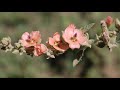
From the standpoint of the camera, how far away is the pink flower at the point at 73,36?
4.74 ft

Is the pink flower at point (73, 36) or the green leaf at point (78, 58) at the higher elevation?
the pink flower at point (73, 36)

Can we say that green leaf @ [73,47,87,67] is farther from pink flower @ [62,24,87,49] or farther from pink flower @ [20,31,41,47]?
pink flower @ [20,31,41,47]

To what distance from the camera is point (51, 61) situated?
11.3 ft

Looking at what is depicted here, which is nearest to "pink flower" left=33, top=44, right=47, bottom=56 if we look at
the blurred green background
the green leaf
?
the green leaf

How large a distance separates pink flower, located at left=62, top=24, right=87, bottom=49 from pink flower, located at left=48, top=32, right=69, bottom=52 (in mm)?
25

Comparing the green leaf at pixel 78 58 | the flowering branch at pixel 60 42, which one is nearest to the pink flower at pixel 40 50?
the flowering branch at pixel 60 42

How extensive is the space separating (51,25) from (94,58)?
690 mm

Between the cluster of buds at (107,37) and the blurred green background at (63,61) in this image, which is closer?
the cluster of buds at (107,37)

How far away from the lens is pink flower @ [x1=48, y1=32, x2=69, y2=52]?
1.46 metres

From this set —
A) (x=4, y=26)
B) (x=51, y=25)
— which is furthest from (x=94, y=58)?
(x=4, y=26)

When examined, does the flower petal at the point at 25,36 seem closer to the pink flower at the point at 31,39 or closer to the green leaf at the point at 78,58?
the pink flower at the point at 31,39

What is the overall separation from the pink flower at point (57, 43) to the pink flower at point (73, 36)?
1.0 inches

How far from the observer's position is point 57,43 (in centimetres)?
146

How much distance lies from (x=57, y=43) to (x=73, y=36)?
6 cm
